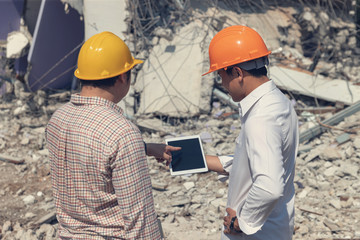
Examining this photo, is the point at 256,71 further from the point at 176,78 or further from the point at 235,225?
the point at 176,78

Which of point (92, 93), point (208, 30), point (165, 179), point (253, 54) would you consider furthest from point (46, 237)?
point (208, 30)

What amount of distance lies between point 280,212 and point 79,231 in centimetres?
106

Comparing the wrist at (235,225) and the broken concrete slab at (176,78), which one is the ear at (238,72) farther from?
the broken concrete slab at (176,78)

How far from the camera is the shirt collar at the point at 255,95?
188 centimetres

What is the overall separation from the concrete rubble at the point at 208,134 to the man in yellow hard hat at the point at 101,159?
2.24 m

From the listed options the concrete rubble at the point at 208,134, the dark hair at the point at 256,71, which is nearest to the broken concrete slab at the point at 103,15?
the concrete rubble at the point at 208,134

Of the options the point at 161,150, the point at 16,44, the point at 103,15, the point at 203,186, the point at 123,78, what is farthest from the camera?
the point at 16,44

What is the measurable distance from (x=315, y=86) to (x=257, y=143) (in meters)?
5.02

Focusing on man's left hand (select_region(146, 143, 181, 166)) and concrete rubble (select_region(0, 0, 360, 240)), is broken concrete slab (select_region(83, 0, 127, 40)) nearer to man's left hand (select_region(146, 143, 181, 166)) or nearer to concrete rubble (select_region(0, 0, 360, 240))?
concrete rubble (select_region(0, 0, 360, 240))

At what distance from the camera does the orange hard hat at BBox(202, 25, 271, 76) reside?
192 centimetres

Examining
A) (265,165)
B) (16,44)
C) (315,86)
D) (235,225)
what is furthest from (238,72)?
(16,44)

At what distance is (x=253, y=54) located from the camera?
1907 millimetres

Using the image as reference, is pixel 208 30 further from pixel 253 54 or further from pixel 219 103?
pixel 253 54

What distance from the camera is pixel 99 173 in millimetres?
1639
